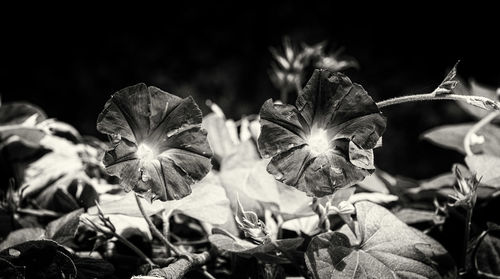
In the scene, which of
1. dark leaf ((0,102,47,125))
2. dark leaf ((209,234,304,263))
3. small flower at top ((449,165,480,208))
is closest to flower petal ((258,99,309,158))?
dark leaf ((209,234,304,263))

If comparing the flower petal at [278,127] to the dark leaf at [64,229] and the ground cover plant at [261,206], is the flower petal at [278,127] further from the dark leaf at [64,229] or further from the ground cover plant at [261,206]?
the dark leaf at [64,229]

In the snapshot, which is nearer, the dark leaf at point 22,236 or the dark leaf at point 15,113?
the dark leaf at point 22,236

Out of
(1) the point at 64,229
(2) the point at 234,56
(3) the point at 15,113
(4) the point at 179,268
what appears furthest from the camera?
(2) the point at 234,56

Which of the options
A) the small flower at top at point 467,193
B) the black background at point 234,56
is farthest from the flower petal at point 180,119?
the black background at point 234,56

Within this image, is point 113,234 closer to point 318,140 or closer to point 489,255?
point 318,140

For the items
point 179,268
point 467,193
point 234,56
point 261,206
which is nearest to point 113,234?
point 179,268

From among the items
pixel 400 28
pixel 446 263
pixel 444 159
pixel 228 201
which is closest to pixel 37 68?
pixel 400 28

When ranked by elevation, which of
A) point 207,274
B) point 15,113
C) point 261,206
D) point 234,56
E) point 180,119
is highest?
point 234,56
